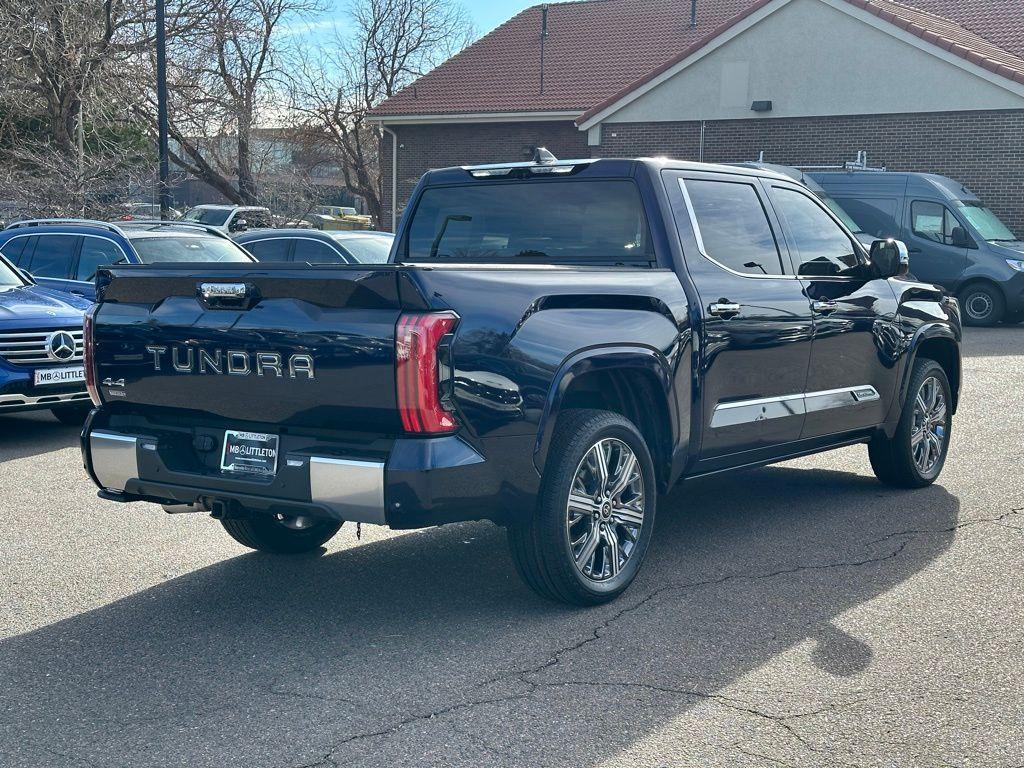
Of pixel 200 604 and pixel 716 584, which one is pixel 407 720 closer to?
pixel 200 604

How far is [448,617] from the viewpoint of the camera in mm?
5012

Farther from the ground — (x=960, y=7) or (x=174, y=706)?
(x=960, y=7)

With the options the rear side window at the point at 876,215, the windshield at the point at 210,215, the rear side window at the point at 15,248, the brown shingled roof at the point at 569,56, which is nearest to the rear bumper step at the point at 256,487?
the rear side window at the point at 15,248

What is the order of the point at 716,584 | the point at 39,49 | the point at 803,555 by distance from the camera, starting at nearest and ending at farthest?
the point at 716,584 < the point at 803,555 < the point at 39,49

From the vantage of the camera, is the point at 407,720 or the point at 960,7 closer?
the point at 407,720

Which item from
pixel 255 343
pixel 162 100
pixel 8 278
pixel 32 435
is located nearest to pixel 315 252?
pixel 8 278

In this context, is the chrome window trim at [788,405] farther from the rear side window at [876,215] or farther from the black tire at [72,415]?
the rear side window at [876,215]

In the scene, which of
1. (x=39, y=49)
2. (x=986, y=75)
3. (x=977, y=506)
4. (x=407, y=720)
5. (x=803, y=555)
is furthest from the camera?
(x=39, y=49)

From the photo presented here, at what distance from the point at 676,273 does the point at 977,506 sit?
8.85 feet

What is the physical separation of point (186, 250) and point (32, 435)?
269 centimetres

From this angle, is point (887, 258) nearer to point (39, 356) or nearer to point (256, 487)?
point (256, 487)

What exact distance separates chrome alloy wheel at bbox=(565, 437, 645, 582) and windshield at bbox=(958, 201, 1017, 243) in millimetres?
16540

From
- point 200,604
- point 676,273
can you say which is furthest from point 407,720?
point 676,273

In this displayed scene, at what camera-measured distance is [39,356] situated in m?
9.27
